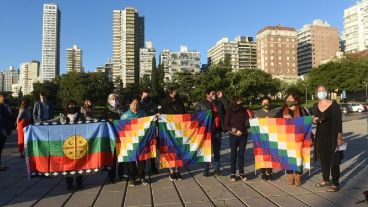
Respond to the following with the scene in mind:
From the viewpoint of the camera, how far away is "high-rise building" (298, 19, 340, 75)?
185 meters

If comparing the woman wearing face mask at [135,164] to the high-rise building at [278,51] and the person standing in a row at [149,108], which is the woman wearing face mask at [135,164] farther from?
the high-rise building at [278,51]

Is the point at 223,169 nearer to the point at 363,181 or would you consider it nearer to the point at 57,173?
the point at 363,181

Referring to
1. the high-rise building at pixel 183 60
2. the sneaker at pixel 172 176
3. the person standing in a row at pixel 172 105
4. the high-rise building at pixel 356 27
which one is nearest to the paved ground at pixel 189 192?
the sneaker at pixel 172 176

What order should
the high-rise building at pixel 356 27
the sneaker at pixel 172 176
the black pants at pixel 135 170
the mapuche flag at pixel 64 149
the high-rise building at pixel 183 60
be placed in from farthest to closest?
the high-rise building at pixel 356 27, the high-rise building at pixel 183 60, the sneaker at pixel 172 176, the black pants at pixel 135 170, the mapuche flag at pixel 64 149

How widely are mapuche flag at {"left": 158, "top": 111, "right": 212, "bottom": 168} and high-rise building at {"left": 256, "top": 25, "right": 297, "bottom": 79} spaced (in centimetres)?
15341

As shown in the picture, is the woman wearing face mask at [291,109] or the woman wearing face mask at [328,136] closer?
the woman wearing face mask at [328,136]

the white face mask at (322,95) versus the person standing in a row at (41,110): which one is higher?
the white face mask at (322,95)

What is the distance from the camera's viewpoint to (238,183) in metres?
8.07

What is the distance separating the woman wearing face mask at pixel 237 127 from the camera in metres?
8.36

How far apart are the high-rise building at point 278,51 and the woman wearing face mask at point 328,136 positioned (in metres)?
154

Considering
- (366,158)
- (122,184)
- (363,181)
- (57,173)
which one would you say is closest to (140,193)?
(122,184)

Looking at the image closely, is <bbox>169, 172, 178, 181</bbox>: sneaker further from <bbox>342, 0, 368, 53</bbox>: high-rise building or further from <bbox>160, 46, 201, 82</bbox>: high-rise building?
<bbox>342, 0, 368, 53</bbox>: high-rise building

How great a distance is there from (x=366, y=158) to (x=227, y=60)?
6172 centimetres

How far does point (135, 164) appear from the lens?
331 inches
